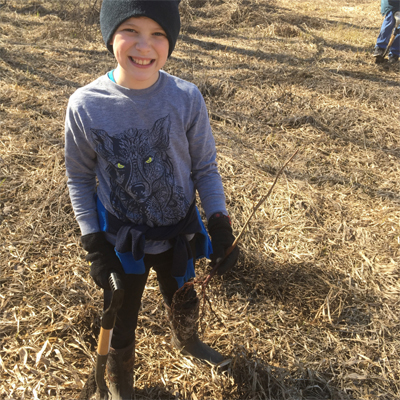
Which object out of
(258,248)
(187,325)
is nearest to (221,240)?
(187,325)

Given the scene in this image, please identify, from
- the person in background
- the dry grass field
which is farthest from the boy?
the person in background

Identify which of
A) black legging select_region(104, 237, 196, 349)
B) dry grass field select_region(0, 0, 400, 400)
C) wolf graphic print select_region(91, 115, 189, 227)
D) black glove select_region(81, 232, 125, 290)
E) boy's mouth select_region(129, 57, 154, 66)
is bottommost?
dry grass field select_region(0, 0, 400, 400)

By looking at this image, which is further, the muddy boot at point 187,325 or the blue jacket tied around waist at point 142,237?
the muddy boot at point 187,325

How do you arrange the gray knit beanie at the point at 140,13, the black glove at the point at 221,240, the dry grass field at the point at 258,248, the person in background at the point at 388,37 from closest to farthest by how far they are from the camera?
the gray knit beanie at the point at 140,13, the black glove at the point at 221,240, the dry grass field at the point at 258,248, the person in background at the point at 388,37

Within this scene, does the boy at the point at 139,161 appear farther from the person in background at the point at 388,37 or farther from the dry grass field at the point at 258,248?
the person in background at the point at 388,37

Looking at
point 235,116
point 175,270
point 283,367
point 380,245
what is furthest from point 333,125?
point 175,270

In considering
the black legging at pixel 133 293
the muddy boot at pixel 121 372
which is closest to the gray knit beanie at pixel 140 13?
the black legging at pixel 133 293

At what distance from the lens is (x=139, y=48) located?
4.86ft

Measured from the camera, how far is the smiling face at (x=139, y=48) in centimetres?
149

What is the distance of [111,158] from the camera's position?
62.6 inches

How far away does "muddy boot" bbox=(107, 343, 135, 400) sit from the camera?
6.38 ft

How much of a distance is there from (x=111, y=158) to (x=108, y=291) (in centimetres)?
62

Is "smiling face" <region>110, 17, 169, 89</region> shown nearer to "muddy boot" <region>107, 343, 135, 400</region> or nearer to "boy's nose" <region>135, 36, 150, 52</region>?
"boy's nose" <region>135, 36, 150, 52</region>

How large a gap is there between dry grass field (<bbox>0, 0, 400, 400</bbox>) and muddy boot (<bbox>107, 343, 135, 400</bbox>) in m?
0.15
